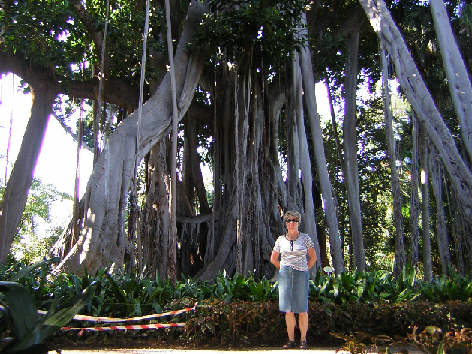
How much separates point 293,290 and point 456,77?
3.34m

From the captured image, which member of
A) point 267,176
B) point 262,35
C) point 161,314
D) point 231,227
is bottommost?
point 161,314

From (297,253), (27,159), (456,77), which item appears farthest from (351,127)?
(297,253)

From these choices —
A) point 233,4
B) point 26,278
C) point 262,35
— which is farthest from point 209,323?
point 233,4

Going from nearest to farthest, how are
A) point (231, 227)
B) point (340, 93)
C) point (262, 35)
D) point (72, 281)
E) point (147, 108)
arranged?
point (72, 281) → point (147, 108) → point (262, 35) → point (231, 227) → point (340, 93)

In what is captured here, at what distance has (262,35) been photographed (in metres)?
7.17

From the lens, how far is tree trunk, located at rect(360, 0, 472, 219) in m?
4.72

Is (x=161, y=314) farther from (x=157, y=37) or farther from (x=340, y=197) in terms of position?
(x=340, y=197)

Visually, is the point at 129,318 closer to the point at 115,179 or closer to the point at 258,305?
the point at 258,305

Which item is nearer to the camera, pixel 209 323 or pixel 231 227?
pixel 209 323

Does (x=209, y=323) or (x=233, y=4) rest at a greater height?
(x=233, y=4)

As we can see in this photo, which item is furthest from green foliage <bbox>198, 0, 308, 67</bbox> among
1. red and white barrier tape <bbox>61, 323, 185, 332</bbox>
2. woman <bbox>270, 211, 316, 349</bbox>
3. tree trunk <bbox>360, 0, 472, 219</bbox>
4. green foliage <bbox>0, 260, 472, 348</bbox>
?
red and white barrier tape <bbox>61, 323, 185, 332</bbox>

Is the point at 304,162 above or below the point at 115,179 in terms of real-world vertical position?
above

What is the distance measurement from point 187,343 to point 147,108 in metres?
3.90

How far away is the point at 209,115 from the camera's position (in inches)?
388
